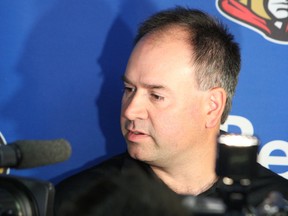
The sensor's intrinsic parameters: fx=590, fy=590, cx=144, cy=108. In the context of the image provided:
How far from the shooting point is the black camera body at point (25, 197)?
763 millimetres

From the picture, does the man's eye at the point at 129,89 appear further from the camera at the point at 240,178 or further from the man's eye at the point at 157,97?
the camera at the point at 240,178

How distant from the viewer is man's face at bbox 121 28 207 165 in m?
1.46

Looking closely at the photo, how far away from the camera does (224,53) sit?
5.18 ft

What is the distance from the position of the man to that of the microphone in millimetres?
696

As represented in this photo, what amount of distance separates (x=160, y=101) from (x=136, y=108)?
0.06 metres

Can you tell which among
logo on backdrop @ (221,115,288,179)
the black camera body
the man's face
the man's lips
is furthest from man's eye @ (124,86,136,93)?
the black camera body

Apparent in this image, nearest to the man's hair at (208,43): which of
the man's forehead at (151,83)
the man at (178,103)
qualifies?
the man at (178,103)

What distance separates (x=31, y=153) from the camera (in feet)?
2.35

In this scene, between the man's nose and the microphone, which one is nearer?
the microphone

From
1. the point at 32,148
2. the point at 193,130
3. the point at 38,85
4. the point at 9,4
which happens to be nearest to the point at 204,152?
the point at 193,130

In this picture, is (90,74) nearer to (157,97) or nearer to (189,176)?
(157,97)

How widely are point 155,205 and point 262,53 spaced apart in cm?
122

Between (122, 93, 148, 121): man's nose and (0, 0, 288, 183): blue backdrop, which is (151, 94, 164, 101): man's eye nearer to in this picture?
(122, 93, 148, 121): man's nose

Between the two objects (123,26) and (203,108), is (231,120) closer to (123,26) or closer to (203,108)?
(203,108)
